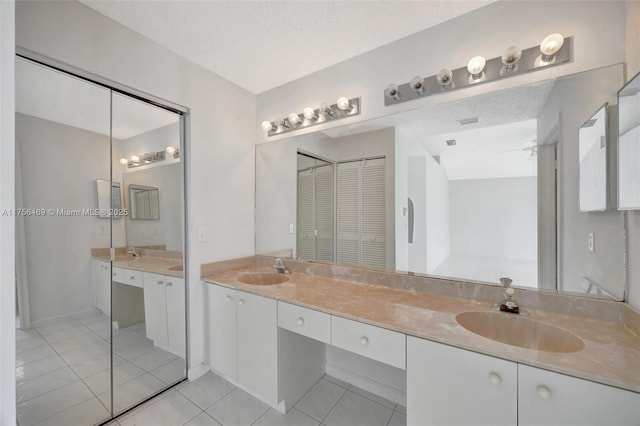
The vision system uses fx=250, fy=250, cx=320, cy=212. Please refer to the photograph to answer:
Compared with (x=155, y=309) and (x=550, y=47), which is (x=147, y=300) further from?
(x=550, y=47)

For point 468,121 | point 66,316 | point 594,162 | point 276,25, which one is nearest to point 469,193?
point 468,121

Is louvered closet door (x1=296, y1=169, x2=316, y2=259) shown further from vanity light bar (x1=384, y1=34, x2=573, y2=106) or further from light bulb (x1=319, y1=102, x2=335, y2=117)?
vanity light bar (x1=384, y1=34, x2=573, y2=106)

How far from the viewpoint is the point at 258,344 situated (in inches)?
64.7

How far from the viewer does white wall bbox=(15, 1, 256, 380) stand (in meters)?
1.34

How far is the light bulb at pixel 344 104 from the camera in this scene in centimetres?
187

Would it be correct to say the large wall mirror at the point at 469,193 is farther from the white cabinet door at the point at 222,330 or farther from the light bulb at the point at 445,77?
the white cabinet door at the point at 222,330

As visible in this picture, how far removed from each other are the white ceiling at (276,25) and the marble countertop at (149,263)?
149cm

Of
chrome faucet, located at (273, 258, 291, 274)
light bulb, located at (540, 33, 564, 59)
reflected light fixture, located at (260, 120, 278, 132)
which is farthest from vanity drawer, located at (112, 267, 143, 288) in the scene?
light bulb, located at (540, 33, 564, 59)

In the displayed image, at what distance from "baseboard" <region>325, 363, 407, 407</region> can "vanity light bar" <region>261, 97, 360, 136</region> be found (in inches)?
78.1

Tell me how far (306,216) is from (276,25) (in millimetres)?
1375

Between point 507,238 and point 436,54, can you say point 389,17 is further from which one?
point 507,238

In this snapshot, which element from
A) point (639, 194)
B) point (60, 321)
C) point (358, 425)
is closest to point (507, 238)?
point (639, 194)

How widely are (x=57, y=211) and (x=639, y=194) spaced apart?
271 centimetres
